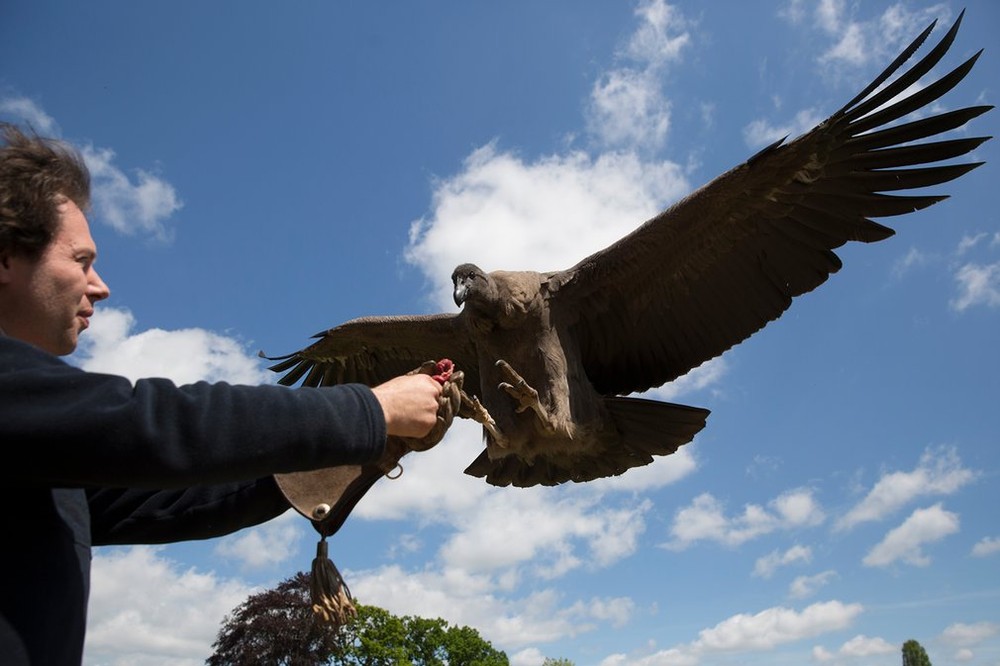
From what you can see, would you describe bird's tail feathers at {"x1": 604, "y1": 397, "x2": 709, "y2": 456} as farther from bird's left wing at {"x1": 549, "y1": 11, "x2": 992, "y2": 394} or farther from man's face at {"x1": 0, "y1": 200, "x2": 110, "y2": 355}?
man's face at {"x1": 0, "y1": 200, "x2": 110, "y2": 355}

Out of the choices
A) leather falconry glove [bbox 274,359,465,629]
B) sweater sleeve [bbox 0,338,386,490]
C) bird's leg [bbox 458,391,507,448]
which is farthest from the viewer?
bird's leg [bbox 458,391,507,448]

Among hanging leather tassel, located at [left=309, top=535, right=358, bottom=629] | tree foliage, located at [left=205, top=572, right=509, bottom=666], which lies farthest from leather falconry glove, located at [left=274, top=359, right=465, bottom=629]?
tree foliage, located at [left=205, top=572, right=509, bottom=666]

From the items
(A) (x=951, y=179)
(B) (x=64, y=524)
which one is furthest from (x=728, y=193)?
(B) (x=64, y=524)

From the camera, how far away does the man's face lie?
5.56ft

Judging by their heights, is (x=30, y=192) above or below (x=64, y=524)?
above

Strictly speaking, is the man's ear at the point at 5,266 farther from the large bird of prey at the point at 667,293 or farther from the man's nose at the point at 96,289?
the large bird of prey at the point at 667,293

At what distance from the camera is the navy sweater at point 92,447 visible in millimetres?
1389

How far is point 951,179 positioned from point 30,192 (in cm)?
543

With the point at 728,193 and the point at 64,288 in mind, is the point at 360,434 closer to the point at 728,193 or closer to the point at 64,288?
the point at 64,288

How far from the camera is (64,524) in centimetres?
164

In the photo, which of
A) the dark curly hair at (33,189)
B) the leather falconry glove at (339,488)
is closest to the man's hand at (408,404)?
the leather falconry glove at (339,488)

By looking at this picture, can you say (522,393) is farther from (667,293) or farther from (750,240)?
(750,240)

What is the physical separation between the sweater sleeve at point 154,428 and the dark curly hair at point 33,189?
32 centimetres

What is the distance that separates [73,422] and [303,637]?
27720 mm
